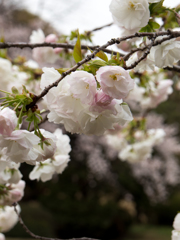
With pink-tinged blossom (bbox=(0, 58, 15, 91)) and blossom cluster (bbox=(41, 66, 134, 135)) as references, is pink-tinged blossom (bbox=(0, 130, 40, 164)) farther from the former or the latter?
pink-tinged blossom (bbox=(0, 58, 15, 91))

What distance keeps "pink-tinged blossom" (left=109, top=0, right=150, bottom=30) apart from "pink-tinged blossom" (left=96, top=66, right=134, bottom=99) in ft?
0.52

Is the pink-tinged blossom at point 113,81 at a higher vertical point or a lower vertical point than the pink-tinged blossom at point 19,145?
higher

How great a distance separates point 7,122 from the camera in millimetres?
387

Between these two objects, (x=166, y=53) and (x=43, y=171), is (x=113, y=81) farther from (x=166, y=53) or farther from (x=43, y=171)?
(x=43, y=171)

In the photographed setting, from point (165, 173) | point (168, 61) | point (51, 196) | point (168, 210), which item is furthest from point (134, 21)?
point (168, 210)

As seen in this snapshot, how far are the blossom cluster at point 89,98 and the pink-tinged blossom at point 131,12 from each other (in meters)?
0.15

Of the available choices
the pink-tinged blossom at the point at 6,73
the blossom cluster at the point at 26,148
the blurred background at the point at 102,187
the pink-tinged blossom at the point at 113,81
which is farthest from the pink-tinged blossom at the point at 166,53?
the blurred background at the point at 102,187

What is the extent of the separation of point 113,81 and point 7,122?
6.6 inches

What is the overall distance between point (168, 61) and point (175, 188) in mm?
6843

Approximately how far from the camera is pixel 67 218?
16.7 feet

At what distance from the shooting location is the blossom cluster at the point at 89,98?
37 centimetres

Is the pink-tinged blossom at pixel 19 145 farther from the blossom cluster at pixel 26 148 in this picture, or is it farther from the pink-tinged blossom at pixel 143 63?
the pink-tinged blossom at pixel 143 63

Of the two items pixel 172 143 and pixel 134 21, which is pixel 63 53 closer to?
pixel 134 21

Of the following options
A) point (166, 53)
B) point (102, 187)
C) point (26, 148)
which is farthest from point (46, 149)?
point (102, 187)
